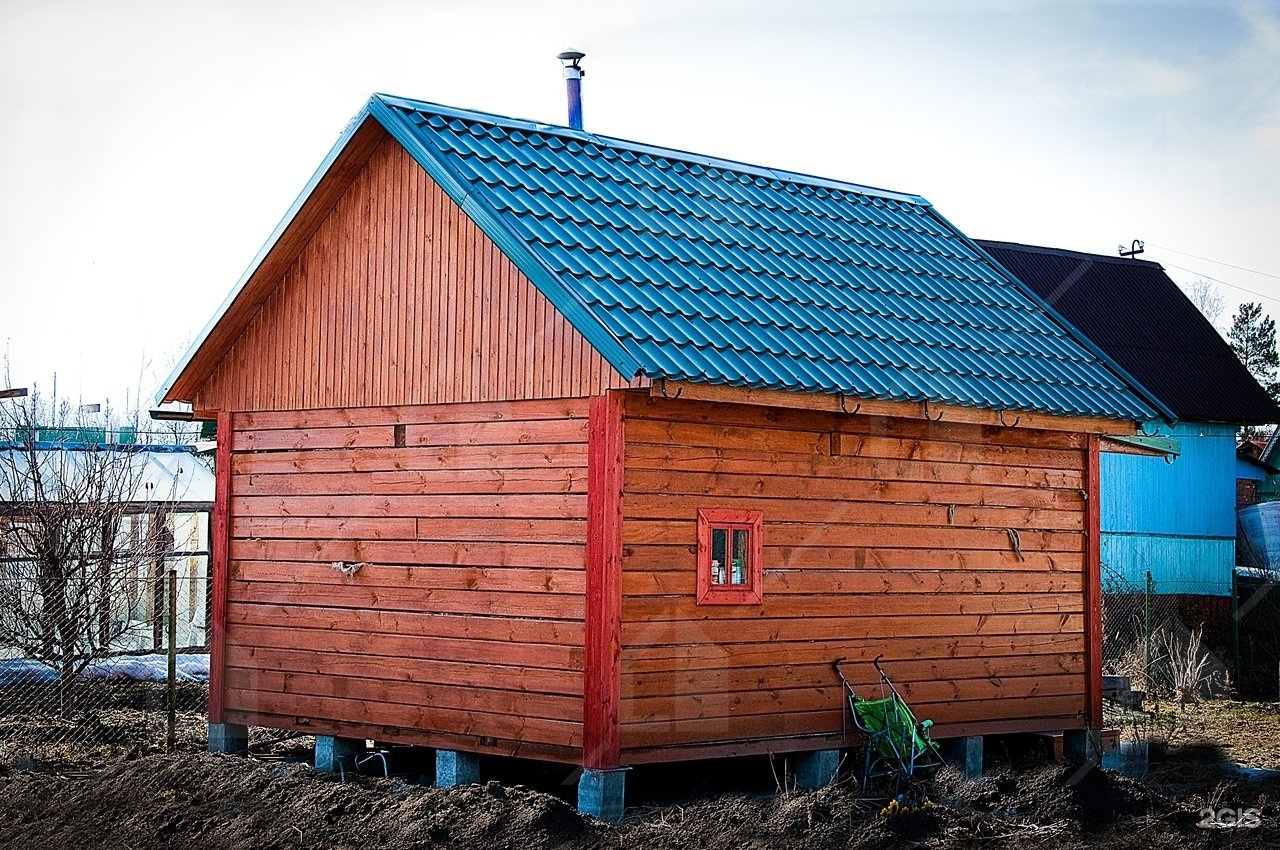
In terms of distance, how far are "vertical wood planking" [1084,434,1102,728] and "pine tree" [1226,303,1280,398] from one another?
4302 centimetres

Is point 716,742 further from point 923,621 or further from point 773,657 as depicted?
point 923,621

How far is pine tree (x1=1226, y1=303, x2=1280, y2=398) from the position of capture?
2156 inches

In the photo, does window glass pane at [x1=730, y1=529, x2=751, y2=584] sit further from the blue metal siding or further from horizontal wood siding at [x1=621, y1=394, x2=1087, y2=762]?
the blue metal siding

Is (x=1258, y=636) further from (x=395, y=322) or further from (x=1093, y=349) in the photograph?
(x=395, y=322)

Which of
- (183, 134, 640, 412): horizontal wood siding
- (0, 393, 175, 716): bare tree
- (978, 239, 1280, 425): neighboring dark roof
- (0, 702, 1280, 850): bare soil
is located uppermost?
(978, 239, 1280, 425): neighboring dark roof

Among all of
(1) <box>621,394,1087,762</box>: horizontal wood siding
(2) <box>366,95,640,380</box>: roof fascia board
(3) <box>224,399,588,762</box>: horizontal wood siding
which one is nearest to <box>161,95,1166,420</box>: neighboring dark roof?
(2) <box>366,95,640,380</box>: roof fascia board

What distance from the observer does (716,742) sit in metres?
11.8

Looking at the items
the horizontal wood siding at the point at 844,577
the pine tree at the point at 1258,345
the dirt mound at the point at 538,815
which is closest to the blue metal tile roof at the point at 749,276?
the horizontal wood siding at the point at 844,577

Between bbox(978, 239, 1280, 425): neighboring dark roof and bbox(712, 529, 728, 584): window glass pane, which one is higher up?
bbox(978, 239, 1280, 425): neighboring dark roof

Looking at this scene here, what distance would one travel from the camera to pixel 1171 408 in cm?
2853

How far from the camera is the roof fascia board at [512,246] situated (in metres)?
10.8

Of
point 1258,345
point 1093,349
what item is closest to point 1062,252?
point 1093,349

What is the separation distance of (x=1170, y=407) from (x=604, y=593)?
790 inches

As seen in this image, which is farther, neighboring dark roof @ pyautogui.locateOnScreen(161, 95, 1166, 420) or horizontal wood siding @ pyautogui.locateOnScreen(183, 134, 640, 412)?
horizontal wood siding @ pyautogui.locateOnScreen(183, 134, 640, 412)
